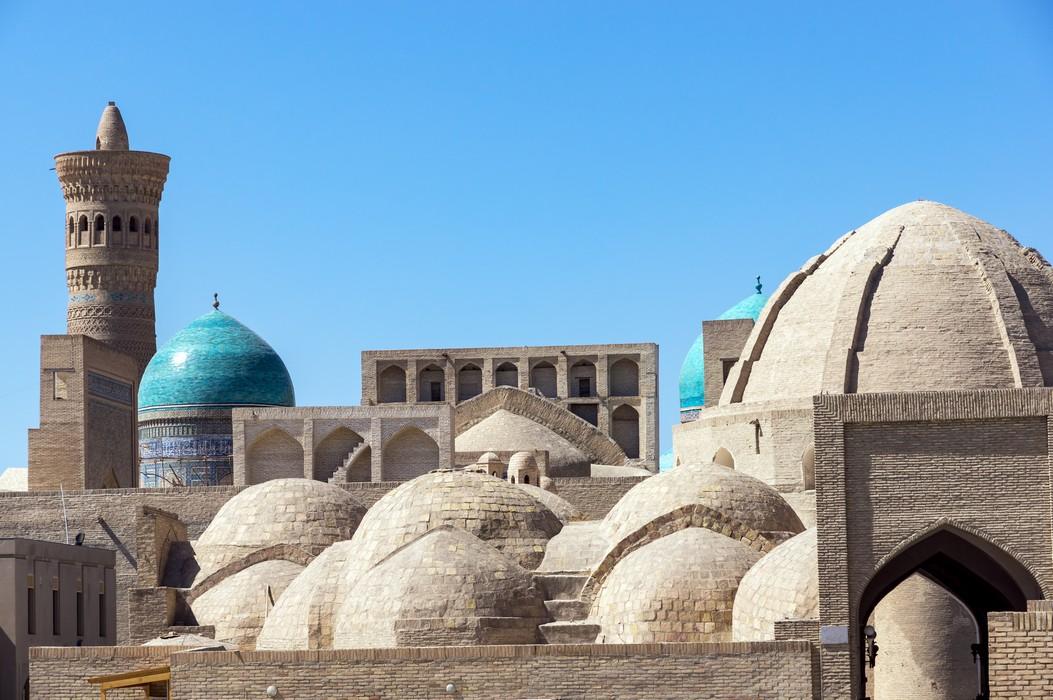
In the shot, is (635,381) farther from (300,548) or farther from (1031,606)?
(1031,606)

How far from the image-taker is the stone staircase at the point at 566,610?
19.7 metres

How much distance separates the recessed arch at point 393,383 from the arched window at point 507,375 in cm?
174

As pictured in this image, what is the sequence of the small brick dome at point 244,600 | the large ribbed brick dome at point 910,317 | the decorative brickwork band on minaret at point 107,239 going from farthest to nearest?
the decorative brickwork band on minaret at point 107,239 → the large ribbed brick dome at point 910,317 → the small brick dome at point 244,600

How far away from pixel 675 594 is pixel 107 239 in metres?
24.2

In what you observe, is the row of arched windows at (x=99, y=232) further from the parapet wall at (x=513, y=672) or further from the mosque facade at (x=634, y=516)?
the parapet wall at (x=513, y=672)

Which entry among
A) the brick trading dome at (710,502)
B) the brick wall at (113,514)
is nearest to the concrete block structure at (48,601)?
the brick wall at (113,514)

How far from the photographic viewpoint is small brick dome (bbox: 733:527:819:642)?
18.6 meters

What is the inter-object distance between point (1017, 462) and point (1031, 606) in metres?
1.31

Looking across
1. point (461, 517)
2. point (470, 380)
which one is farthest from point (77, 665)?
point (470, 380)

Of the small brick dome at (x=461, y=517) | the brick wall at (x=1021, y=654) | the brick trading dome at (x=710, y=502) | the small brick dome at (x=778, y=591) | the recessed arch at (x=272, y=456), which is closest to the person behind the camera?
the brick wall at (x=1021, y=654)

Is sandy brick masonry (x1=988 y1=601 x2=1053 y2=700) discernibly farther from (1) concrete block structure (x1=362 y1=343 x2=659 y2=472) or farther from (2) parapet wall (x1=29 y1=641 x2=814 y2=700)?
(1) concrete block structure (x1=362 y1=343 x2=659 y2=472)

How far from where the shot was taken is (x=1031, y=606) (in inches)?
708

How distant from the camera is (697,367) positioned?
40.9 metres

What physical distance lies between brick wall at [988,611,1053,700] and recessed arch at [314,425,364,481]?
715 inches
